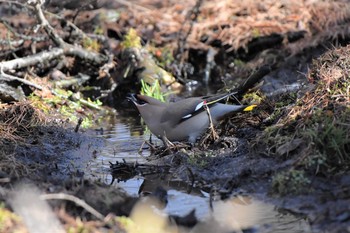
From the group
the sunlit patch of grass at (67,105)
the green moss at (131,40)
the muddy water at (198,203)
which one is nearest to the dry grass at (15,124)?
the sunlit patch of grass at (67,105)

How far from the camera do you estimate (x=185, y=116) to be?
23.4ft

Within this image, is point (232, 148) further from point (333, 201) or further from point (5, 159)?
point (5, 159)

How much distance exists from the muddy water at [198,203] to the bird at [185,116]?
0.38 m

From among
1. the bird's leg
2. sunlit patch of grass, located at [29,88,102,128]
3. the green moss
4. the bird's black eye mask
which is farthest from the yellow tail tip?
the green moss

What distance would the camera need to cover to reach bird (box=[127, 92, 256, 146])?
23.4 feet

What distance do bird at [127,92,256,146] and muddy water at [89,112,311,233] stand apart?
1.26 feet

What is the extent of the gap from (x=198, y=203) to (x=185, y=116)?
1.72m

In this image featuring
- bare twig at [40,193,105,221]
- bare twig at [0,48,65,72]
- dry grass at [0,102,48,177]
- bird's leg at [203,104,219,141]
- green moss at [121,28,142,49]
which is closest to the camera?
bare twig at [40,193,105,221]

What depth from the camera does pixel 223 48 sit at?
12.2 metres

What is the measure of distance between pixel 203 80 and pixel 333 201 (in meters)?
6.82

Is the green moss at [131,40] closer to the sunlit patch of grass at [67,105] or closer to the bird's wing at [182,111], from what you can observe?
the sunlit patch of grass at [67,105]

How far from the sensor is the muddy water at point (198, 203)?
4965 mm

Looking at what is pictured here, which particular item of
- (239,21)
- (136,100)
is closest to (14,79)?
(136,100)

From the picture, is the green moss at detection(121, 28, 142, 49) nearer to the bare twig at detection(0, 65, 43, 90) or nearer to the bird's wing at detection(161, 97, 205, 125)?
the bare twig at detection(0, 65, 43, 90)
